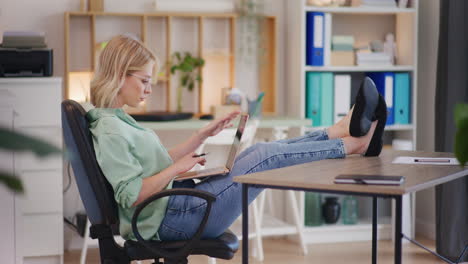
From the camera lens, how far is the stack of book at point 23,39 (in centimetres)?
340

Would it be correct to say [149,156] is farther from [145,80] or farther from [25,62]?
[25,62]

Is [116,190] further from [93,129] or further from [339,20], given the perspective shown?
[339,20]

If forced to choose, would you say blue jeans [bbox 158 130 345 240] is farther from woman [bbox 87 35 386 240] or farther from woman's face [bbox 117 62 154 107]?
woman's face [bbox 117 62 154 107]

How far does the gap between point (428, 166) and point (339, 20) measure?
236 centimetres

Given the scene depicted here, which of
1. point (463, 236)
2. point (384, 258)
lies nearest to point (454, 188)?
point (463, 236)

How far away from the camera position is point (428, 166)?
7.14 ft

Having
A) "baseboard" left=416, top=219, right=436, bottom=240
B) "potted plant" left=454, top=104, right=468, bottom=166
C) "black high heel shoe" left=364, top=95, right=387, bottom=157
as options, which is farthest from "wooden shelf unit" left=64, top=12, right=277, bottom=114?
"potted plant" left=454, top=104, right=468, bottom=166

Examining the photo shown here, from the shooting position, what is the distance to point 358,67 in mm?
4109

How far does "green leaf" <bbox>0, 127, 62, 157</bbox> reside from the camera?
0.42m

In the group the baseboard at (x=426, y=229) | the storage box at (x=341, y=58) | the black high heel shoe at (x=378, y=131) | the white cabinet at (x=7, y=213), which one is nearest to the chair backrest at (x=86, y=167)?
the black high heel shoe at (x=378, y=131)

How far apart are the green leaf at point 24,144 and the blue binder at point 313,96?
3655 millimetres

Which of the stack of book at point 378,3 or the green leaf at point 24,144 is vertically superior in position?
the stack of book at point 378,3

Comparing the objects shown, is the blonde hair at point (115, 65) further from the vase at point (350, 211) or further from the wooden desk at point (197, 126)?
the vase at point (350, 211)

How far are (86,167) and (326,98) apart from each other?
2.38 m
